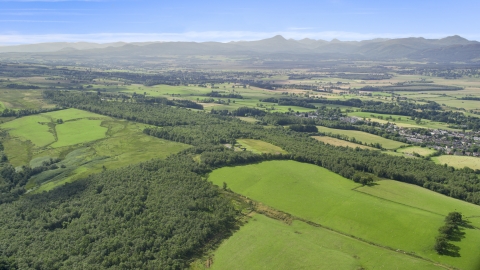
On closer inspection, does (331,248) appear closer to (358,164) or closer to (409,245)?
(409,245)

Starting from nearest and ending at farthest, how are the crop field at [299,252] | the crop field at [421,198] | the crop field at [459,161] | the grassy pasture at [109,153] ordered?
the crop field at [299,252] < the crop field at [421,198] < the grassy pasture at [109,153] < the crop field at [459,161]

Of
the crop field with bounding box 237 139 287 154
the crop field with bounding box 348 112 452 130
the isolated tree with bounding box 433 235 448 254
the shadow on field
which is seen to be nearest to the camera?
the shadow on field

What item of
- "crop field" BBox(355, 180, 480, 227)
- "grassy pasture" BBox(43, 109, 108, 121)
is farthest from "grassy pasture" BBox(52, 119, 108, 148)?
"crop field" BBox(355, 180, 480, 227)

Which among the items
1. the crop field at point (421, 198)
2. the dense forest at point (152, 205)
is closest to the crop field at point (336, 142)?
the dense forest at point (152, 205)

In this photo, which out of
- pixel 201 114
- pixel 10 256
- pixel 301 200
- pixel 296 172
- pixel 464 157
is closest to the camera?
pixel 10 256

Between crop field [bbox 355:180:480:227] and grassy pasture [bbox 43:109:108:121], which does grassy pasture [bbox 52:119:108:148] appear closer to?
grassy pasture [bbox 43:109:108:121]

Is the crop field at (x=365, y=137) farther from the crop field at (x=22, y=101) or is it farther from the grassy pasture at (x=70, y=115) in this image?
the crop field at (x=22, y=101)

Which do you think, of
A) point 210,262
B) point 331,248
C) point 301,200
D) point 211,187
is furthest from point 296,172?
point 210,262
